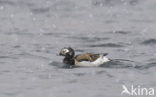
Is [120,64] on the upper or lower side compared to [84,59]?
lower

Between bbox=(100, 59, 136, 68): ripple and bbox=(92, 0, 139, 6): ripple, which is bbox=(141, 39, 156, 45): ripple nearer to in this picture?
bbox=(100, 59, 136, 68): ripple

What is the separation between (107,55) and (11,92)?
6813 millimetres

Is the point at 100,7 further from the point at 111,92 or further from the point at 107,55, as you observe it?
the point at 111,92

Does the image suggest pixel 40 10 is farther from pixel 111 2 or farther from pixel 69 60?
pixel 69 60

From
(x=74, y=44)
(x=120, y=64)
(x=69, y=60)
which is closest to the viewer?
(x=120, y=64)

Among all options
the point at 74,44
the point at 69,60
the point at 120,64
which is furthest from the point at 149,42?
the point at 69,60

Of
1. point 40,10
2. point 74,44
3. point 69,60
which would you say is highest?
point 40,10

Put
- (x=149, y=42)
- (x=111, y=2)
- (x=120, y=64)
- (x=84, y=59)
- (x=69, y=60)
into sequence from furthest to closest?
(x=111, y=2) < (x=149, y=42) < (x=69, y=60) < (x=120, y=64) < (x=84, y=59)

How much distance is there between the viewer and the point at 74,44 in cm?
2492

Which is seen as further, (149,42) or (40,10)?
(40,10)

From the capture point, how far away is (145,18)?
98.1ft

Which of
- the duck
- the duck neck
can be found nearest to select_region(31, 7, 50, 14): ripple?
the duck

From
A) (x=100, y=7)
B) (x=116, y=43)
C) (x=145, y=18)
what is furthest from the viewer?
(x=100, y=7)

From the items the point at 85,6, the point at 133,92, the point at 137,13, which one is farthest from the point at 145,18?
the point at 133,92
